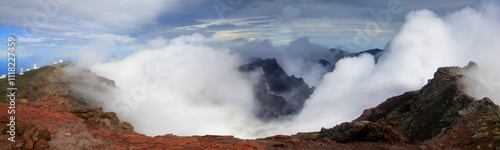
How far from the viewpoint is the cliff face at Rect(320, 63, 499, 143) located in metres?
25.1

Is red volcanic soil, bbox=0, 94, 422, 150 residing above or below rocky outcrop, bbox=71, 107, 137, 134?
below

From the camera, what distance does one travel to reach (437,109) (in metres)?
29.3

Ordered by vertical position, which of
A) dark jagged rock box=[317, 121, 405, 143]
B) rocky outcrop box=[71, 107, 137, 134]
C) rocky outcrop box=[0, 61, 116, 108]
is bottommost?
dark jagged rock box=[317, 121, 405, 143]

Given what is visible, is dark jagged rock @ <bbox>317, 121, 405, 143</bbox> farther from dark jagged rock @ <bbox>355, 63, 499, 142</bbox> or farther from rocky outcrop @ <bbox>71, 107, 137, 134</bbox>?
rocky outcrop @ <bbox>71, 107, 137, 134</bbox>

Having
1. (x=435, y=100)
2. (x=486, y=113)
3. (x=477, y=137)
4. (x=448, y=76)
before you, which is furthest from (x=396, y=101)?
(x=477, y=137)

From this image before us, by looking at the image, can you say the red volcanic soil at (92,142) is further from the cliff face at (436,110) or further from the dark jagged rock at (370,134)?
the cliff face at (436,110)

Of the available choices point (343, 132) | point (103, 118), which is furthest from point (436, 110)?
point (103, 118)

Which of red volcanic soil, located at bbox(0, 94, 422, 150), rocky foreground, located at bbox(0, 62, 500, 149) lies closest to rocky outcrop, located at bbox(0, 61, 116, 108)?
rocky foreground, located at bbox(0, 62, 500, 149)

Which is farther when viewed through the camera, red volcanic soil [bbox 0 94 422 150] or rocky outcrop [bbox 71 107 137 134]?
rocky outcrop [bbox 71 107 137 134]

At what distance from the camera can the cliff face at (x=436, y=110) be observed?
2508 centimetres

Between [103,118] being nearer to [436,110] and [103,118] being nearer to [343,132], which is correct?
[343,132]

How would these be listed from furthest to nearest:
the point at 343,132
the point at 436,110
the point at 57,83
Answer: the point at 57,83
the point at 436,110
the point at 343,132

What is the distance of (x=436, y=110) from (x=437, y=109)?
0.23 meters

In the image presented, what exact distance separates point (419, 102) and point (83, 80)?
99582 mm
